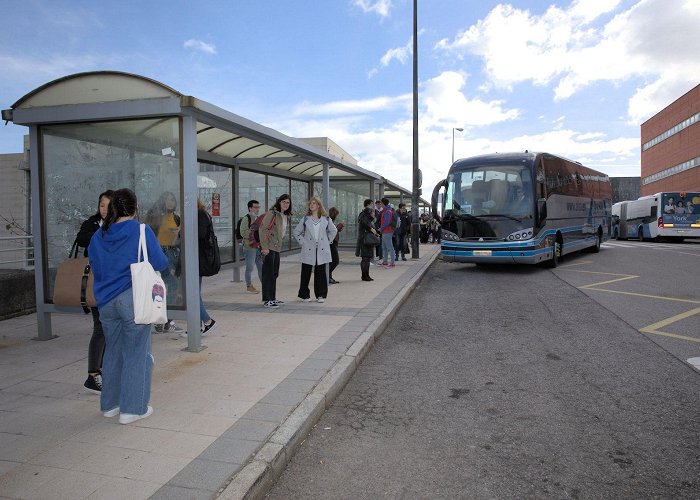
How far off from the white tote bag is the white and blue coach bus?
10375 millimetres

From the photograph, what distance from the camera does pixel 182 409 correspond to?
3.84 m

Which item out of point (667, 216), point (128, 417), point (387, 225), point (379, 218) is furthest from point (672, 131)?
point (128, 417)

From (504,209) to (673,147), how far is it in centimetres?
5506

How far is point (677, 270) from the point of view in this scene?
13.5 meters

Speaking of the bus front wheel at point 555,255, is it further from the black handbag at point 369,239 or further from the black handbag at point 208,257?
the black handbag at point 208,257

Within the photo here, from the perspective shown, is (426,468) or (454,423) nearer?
(426,468)

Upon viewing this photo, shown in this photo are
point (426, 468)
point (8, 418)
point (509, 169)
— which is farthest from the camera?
point (509, 169)

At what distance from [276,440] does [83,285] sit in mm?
2238

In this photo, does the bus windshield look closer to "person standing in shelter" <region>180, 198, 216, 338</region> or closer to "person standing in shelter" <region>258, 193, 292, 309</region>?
"person standing in shelter" <region>258, 193, 292, 309</region>

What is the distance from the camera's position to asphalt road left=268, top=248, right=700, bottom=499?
2.99 metres

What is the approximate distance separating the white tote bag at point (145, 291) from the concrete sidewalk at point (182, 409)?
2.37 feet

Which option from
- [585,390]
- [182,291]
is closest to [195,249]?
[182,291]

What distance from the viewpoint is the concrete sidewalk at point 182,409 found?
2824 mm

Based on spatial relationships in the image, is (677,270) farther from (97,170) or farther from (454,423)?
(97,170)
